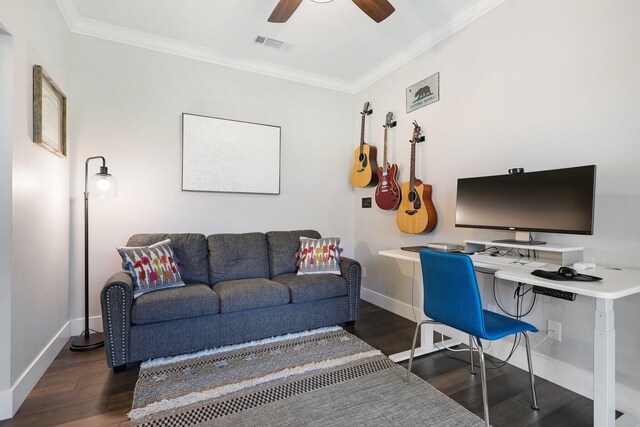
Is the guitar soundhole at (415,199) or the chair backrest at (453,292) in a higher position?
the guitar soundhole at (415,199)

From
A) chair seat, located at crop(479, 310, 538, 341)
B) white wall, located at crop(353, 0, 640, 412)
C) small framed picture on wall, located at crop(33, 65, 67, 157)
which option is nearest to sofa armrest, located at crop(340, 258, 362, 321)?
white wall, located at crop(353, 0, 640, 412)

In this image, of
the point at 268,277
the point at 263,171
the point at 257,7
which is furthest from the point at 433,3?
the point at 268,277

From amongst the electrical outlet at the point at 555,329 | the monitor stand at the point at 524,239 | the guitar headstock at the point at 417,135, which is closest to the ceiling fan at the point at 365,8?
the guitar headstock at the point at 417,135

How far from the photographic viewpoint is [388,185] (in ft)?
10.6

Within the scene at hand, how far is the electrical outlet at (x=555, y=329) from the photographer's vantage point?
194cm

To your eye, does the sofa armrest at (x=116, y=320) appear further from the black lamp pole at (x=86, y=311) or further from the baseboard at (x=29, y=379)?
the black lamp pole at (x=86, y=311)

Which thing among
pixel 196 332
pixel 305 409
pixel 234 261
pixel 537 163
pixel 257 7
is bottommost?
pixel 305 409

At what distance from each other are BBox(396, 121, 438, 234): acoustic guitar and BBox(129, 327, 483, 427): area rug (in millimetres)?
1146

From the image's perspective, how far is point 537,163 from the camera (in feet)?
6.75

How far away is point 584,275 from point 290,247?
225 centimetres

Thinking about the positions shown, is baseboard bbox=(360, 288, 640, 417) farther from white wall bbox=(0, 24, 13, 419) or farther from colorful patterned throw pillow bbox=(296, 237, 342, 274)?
white wall bbox=(0, 24, 13, 419)

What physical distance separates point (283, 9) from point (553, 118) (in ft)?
6.21

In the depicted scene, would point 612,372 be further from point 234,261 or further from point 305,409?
point 234,261

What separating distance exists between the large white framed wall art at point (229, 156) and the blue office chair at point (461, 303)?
212 cm
